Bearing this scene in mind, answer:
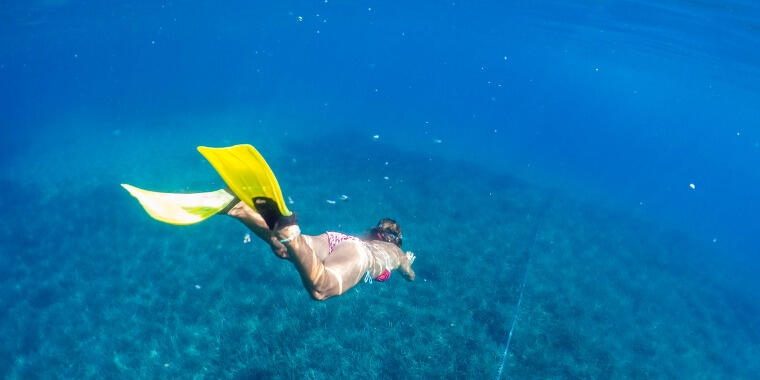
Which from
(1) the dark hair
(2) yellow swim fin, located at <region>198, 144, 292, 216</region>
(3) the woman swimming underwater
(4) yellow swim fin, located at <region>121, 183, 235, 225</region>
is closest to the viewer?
(2) yellow swim fin, located at <region>198, 144, 292, 216</region>

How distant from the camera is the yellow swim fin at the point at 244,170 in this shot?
327cm

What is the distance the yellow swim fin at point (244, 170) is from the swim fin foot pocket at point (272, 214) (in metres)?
0.08

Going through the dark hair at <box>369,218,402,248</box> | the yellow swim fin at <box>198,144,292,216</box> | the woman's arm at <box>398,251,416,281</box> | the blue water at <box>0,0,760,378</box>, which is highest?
the yellow swim fin at <box>198,144,292,216</box>

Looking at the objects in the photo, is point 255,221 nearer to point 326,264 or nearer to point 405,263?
point 326,264

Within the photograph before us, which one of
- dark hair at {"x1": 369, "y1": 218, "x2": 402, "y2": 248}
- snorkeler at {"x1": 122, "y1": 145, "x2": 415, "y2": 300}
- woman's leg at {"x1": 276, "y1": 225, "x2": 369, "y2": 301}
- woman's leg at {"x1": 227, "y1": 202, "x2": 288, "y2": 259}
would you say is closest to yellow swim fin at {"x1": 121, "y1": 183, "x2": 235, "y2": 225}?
snorkeler at {"x1": 122, "y1": 145, "x2": 415, "y2": 300}

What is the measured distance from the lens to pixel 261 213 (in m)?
3.69

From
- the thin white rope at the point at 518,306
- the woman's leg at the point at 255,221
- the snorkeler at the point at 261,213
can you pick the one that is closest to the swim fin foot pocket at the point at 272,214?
the snorkeler at the point at 261,213

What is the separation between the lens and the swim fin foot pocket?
3.60m

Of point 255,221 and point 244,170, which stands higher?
point 244,170

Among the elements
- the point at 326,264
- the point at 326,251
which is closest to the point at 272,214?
the point at 326,264

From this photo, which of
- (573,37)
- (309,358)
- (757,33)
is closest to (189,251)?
(309,358)

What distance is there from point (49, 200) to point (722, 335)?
26304 millimetres

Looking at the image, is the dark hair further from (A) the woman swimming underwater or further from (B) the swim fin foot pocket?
(B) the swim fin foot pocket

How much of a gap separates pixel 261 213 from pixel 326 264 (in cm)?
157
